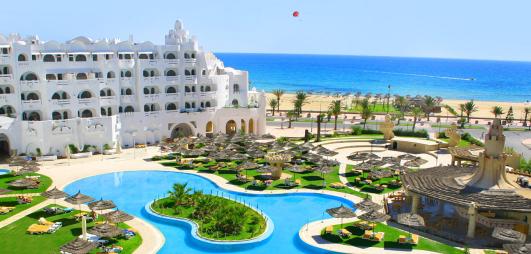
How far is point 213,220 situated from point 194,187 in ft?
37.9

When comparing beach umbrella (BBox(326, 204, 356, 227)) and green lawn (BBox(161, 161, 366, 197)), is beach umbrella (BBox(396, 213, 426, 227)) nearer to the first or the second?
beach umbrella (BBox(326, 204, 356, 227))

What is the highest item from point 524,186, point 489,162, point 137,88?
point 137,88

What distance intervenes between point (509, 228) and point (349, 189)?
15.3 metres

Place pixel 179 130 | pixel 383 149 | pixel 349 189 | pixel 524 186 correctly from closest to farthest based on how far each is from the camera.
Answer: pixel 524 186 < pixel 349 189 < pixel 383 149 < pixel 179 130

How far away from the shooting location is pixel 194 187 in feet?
154

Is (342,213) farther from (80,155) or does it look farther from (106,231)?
(80,155)

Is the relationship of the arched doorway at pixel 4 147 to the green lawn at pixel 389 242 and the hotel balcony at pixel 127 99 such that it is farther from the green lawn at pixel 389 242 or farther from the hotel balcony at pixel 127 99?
the green lawn at pixel 389 242

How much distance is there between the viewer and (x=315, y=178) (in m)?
50.2

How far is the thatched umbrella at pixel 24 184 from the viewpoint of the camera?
42969 millimetres

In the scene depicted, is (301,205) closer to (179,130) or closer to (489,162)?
(489,162)

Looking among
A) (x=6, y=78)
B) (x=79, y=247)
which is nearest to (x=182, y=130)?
(x=6, y=78)

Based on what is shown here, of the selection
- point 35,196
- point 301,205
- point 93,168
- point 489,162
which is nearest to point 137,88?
point 93,168

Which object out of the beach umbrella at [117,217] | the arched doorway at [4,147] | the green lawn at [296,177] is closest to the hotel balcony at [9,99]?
the arched doorway at [4,147]

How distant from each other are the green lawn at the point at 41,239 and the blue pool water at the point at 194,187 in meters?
2.76
